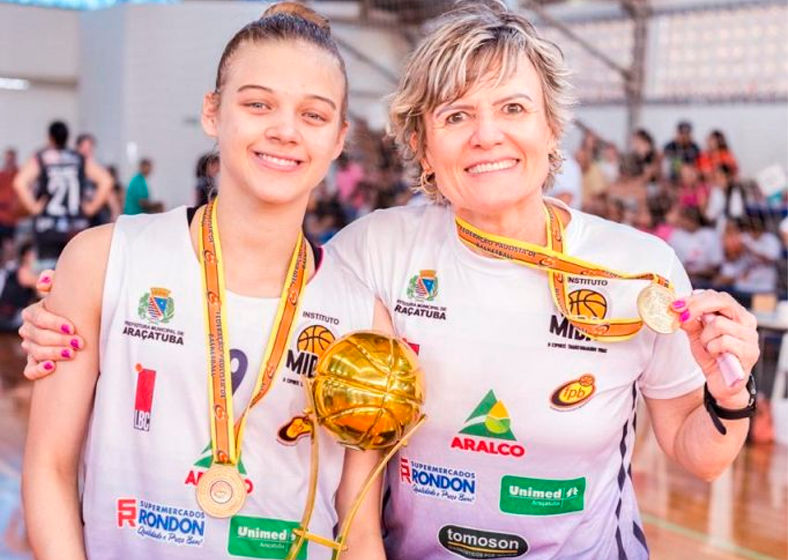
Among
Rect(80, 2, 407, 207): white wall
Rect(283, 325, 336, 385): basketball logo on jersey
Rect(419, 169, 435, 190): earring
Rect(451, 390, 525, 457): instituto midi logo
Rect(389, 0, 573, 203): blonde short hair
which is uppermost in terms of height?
Rect(80, 2, 407, 207): white wall

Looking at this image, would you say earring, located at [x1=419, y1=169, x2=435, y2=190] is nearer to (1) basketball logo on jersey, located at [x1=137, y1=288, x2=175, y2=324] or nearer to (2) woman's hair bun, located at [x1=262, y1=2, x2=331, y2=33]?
(2) woman's hair bun, located at [x1=262, y1=2, x2=331, y2=33]

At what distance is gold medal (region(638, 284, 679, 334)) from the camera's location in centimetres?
170

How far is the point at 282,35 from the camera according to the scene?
1.77m

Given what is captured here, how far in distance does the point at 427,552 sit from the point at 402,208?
0.66 m

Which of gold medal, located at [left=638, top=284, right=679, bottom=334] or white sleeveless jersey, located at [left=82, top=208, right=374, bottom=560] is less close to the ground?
gold medal, located at [left=638, top=284, right=679, bottom=334]

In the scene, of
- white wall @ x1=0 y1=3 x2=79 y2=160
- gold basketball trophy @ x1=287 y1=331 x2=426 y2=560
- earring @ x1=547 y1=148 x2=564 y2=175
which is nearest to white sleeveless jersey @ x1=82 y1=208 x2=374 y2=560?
gold basketball trophy @ x1=287 y1=331 x2=426 y2=560

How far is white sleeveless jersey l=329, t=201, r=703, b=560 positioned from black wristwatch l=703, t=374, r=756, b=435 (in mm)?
115

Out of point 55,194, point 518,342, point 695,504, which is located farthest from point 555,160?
point 55,194

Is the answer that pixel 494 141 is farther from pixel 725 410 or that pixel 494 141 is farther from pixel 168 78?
pixel 168 78

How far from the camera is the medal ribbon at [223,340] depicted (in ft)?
5.62

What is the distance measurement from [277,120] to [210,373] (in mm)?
419

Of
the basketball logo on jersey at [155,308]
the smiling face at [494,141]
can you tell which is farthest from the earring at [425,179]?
the basketball logo on jersey at [155,308]

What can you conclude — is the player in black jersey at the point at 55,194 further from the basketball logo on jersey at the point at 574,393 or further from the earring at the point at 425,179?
the basketball logo on jersey at the point at 574,393

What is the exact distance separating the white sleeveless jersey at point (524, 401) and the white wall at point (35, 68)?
13686 millimetres
